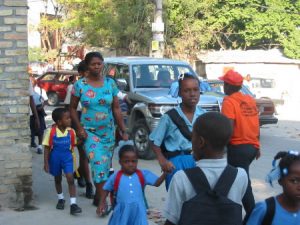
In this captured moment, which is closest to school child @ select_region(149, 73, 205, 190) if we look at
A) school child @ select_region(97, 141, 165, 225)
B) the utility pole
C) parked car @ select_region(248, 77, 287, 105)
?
school child @ select_region(97, 141, 165, 225)

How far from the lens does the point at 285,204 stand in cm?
319

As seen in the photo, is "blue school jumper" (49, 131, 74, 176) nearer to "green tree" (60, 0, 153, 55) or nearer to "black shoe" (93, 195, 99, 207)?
"black shoe" (93, 195, 99, 207)

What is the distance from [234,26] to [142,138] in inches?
1100

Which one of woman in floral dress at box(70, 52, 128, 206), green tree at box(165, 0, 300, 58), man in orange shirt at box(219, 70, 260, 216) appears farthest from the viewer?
green tree at box(165, 0, 300, 58)

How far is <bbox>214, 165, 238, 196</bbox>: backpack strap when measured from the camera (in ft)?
9.55

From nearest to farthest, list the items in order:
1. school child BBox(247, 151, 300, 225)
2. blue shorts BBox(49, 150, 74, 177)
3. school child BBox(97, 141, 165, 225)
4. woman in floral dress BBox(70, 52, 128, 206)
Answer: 1. school child BBox(247, 151, 300, 225)
2. school child BBox(97, 141, 165, 225)
3. woman in floral dress BBox(70, 52, 128, 206)
4. blue shorts BBox(49, 150, 74, 177)

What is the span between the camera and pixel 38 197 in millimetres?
7777

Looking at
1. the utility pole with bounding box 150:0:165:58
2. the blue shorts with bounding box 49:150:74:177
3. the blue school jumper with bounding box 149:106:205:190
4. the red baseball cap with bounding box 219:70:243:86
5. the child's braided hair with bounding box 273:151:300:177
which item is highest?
the utility pole with bounding box 150:0:165:58

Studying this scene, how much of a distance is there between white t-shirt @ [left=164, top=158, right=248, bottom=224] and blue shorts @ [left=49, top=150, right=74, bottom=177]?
4.27 metres

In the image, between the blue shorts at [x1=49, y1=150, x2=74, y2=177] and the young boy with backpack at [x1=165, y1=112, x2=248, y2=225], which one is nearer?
the young boy with backpack at [x1=165, y1=112, x2=248, y2=225]

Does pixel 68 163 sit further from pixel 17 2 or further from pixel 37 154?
pixel 37 154

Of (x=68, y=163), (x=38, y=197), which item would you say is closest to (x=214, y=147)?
(x=68, y=163)

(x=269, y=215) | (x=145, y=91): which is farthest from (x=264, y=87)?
(x=269, y=215)

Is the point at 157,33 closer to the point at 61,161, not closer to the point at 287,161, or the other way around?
the point at 61,161
